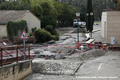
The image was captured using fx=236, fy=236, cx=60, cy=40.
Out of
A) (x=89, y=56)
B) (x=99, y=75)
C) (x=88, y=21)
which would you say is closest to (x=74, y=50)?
(x=89, y=56)

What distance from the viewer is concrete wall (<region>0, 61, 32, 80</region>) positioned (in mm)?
12438

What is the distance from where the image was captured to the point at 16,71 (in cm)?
1380

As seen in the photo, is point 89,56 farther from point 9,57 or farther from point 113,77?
point 9,57

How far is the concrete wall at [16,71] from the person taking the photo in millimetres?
12438

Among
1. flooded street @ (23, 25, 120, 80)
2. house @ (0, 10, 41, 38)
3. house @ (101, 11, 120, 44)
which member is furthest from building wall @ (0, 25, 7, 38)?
flooded street @ (23, 25, 120, 80)

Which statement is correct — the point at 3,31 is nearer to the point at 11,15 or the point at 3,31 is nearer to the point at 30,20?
the point at 11,15

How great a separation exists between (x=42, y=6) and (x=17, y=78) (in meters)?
39.7

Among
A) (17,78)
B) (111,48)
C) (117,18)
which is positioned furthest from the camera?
(117,18)

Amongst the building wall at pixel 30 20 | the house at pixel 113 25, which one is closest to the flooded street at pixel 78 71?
the house at pixel 113 25

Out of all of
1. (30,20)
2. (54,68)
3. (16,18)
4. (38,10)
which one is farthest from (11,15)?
(54,68)

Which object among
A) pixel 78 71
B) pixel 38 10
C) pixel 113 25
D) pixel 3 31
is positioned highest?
pixel 38 10

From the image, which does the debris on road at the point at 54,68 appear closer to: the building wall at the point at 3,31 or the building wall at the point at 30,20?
the building wall at the point at 3,31

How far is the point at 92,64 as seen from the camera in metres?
19.1

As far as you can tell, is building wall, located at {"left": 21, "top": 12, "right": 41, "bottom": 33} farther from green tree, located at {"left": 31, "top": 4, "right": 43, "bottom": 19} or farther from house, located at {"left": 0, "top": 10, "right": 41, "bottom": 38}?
green tree, located at {"left": 31, "top": 4, "right": 43, "bottom": 19}
